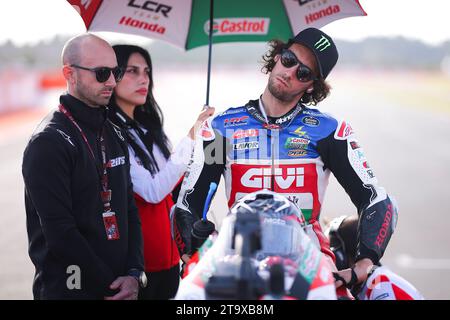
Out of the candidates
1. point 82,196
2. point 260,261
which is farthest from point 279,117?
point 260,261

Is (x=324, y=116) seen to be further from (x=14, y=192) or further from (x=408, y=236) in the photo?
(x=14, y=192)

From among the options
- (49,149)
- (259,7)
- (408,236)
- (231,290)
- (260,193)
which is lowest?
(408,236)

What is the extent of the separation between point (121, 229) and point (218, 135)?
77 cm

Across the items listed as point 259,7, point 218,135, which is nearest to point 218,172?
point 218,135

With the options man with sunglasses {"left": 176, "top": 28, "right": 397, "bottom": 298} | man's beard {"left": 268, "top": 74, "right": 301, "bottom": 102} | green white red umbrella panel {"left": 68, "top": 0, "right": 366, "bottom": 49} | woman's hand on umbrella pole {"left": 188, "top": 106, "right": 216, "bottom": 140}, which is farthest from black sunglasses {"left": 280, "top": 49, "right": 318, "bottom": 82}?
green white red umbrella panel {"left": 68, "top": 0, "right": 366, "bottom": 49}

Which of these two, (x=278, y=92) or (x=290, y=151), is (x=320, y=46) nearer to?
(x=278, y=92)

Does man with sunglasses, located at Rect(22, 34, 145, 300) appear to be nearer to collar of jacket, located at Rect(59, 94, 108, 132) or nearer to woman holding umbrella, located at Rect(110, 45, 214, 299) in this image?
collar of jacket, located at Rect(59, 94, 108, 132)

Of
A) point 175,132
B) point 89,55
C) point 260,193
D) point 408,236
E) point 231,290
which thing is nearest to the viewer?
point 231,290

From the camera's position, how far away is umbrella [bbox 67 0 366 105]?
3.90m

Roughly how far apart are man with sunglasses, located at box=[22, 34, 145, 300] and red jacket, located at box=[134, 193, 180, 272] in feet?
1.23

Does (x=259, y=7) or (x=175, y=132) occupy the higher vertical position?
(x=259, y=7)

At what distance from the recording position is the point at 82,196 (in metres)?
2.89

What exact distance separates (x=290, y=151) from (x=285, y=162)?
7cm

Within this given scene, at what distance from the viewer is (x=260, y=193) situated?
2.59 m
